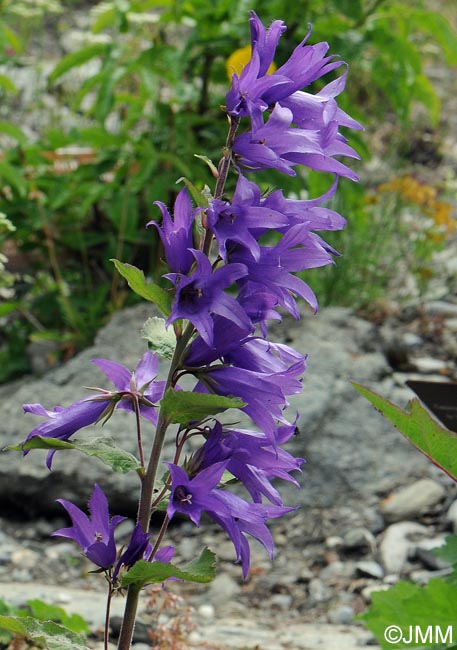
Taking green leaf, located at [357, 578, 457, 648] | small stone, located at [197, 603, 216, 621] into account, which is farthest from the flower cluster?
small stone, located at [197, 603, 216, 621]

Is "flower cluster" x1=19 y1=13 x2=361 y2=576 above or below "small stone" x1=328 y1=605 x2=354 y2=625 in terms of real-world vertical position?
above

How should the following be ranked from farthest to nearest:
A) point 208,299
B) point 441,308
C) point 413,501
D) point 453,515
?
1. point 441,308
2. point 413,501
3. point 453,515
4. point 208,299

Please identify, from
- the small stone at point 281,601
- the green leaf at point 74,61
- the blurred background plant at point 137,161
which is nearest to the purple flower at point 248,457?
the small stone at point 281,601

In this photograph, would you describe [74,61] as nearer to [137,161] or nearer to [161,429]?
[137,161]

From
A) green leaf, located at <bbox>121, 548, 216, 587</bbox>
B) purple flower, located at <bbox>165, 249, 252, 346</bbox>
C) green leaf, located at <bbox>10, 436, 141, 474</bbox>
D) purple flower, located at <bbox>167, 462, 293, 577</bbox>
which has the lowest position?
green leaf, located at <bbox>121, 548, 216, 587</bbox>

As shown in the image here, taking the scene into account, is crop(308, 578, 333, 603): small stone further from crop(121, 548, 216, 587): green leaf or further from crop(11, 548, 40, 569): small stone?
crop(121, 548, 216, 587): green leaf

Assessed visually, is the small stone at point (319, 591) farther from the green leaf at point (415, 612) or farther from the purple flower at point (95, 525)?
the purple flower at point (95, 525)

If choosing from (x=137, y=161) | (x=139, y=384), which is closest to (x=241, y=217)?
(x=139, y=384)
